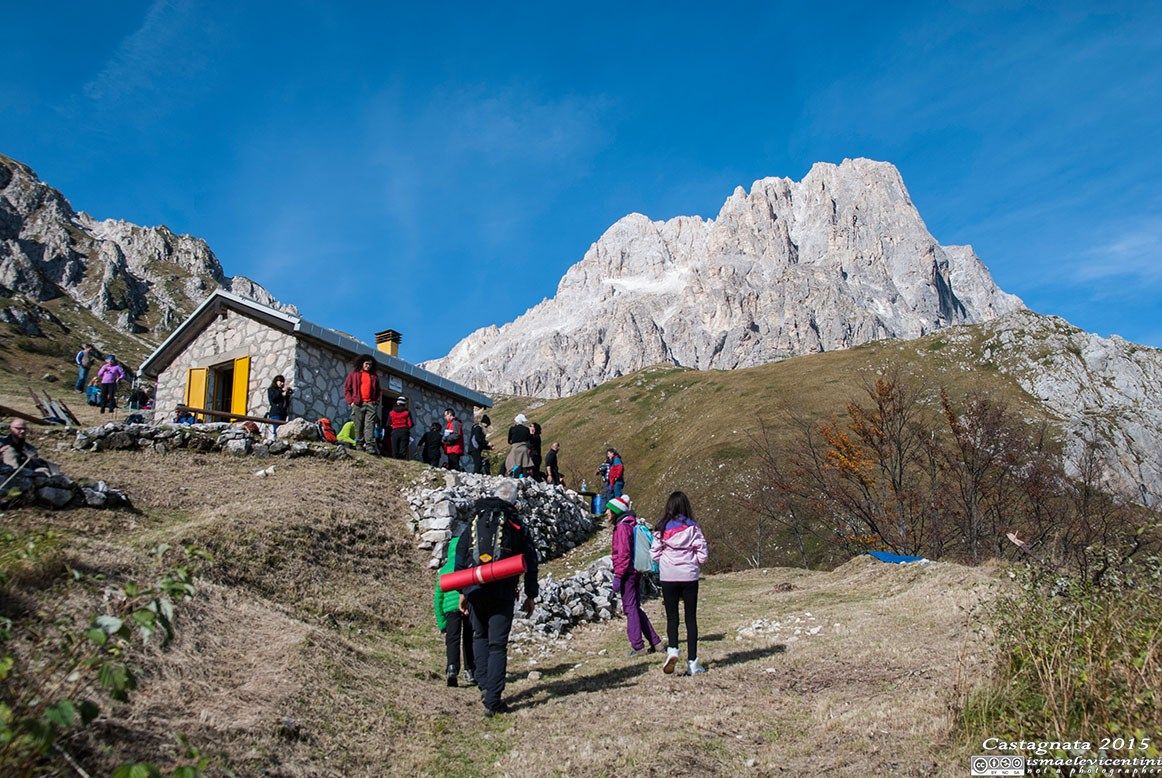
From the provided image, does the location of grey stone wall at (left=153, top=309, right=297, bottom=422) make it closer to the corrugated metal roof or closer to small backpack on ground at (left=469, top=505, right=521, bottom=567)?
the corrugated metal roof

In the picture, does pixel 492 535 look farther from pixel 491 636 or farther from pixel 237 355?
pixel 237 355

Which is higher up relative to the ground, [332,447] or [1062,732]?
[332,447]

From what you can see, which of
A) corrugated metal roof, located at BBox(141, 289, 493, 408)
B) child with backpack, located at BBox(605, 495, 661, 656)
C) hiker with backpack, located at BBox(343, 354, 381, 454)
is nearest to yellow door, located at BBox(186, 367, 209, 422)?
Result: corrugated metal roof, located at BBox(141, 289, 493, 408)

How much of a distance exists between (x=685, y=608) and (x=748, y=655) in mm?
1705

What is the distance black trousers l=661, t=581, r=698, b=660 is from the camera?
892 cm


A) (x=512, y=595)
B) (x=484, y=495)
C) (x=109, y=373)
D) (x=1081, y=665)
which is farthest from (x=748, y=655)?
(x=109, y=373)

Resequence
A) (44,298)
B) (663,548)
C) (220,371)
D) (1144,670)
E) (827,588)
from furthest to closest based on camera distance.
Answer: (44,298) < (220,371) < (827,588) < (663,548) < (1144,670)

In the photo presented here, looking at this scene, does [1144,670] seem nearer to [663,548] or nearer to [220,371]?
[663,548]

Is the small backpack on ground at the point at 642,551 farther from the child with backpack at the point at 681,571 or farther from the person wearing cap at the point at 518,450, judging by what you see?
the person wearing cap at the point at 518,450

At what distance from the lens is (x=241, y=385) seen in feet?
71.6

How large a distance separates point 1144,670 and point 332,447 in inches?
663

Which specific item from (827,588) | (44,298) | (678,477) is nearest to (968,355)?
(678,477)

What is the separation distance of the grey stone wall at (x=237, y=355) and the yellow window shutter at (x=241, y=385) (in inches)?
5.1

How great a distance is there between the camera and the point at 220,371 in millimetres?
23438
